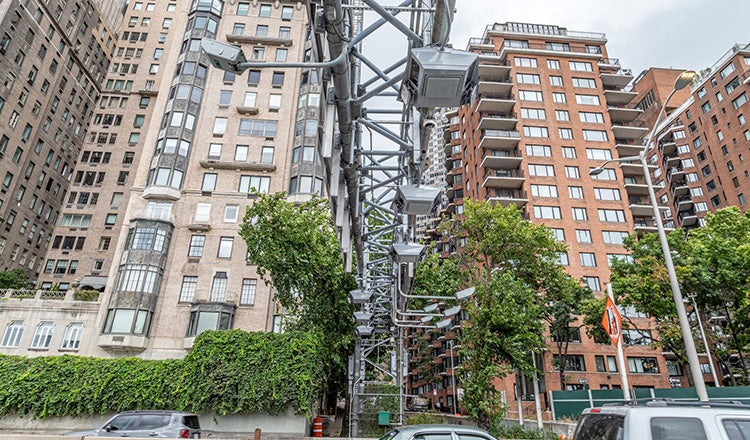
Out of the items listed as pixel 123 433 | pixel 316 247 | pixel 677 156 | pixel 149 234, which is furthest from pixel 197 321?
pixel 677 156

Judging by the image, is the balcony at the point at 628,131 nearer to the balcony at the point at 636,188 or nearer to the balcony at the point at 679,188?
the balcony at the point at 636,188

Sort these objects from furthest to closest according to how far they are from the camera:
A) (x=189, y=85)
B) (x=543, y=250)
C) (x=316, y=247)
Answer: (x=189, y=85), (x=543, y=250), (x=316, y=247)

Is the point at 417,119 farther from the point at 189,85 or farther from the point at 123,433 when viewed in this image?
the point at 189,85

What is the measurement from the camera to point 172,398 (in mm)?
20969

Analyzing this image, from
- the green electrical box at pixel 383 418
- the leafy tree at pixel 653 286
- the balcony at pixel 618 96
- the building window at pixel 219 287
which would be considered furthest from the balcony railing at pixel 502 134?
the green electrical box at pixel 383 418

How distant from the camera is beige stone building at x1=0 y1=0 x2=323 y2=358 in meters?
30.4

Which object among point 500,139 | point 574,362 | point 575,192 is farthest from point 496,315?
point 500,139

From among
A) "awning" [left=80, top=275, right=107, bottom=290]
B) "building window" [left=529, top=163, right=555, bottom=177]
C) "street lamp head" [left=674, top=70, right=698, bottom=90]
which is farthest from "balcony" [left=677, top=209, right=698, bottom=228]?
"awning" [left=80, top=275, right=107, bottom=290]

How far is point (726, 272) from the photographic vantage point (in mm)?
25766

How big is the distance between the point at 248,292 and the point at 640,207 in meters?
43.9

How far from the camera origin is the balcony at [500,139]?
5038 centimetres

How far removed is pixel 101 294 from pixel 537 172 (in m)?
44.3

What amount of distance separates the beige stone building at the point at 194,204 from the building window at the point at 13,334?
85 mm

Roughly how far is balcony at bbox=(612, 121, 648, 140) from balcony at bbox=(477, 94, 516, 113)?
12.9 m
